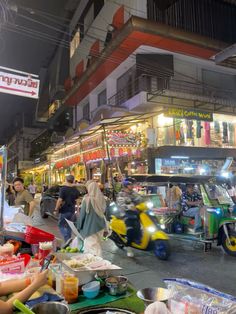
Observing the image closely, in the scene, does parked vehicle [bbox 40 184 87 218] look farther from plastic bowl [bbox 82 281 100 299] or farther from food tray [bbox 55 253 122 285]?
plastic bowl [bbox 82 281 100 299]

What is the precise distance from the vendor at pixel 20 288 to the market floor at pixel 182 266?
3259 mm

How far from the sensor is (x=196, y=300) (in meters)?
1.75

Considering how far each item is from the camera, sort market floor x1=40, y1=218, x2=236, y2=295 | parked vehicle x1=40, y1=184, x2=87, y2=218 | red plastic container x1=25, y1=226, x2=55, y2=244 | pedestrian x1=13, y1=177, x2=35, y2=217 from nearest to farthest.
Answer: red plastic container x1=25, y1=226, x2=55, y2=244, market floor x1=40, y1=218, x2=236, y2=295, pedestrian x1=13, y1=177, x2=35, y2=217, parked vehicle x1=40, y1=184, x2=87, y2=218

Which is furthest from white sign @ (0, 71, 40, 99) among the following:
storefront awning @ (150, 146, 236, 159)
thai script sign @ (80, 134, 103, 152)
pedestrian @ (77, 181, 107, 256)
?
storefront awning @ (150, 146, 236, 159)

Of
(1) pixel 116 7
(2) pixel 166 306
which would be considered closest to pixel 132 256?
(2) pixel 166 306

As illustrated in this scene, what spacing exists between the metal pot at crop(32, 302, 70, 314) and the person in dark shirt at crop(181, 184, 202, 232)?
255 inches

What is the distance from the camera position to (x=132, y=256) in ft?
24.1

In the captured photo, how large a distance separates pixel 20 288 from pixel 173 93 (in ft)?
48.7

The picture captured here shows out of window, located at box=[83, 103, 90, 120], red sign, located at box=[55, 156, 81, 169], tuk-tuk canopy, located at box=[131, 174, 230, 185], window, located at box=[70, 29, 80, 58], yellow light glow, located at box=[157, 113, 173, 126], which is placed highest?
window, located at box=[70, 29, 80, 58]

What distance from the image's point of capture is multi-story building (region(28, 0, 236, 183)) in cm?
1481

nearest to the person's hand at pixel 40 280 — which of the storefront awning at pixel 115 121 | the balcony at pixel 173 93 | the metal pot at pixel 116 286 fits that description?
the metal pot at pixel 116 286

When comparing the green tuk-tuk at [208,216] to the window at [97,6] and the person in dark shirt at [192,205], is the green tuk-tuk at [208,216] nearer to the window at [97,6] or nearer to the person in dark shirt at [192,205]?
the person in dark shirt at [192,205]

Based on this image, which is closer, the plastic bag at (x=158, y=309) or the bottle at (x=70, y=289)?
the plastic bag at (x=158, y=309)

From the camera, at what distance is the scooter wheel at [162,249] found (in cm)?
686
